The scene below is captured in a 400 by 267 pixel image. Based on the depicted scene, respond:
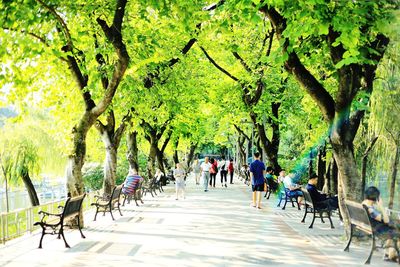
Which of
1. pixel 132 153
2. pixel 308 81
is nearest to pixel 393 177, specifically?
pixel 308 81

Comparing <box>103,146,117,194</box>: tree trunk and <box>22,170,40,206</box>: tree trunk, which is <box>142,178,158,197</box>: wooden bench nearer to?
<box>103,146,117,194</box>: tree trunk

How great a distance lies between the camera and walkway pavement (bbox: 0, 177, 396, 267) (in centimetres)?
979

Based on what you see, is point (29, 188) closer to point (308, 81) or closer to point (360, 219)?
point (308, 81)

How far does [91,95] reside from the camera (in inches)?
625

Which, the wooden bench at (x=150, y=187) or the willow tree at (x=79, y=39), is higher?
the willow tree at (x=79, y=39)

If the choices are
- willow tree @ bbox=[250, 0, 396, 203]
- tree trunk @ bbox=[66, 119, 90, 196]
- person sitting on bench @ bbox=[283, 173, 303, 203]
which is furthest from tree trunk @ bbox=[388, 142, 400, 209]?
tree trunk @ bbox=[66, 119, 90, 196]

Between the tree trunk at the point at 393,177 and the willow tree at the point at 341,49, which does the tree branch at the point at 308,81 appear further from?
the tree trunk at the point at 393,177

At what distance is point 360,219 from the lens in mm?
10484

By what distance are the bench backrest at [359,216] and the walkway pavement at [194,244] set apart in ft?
1.94

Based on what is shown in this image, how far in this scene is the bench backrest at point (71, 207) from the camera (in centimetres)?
1162

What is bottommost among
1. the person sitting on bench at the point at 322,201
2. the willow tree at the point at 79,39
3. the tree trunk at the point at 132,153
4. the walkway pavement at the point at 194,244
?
the walkway pavement at the point at 194,244

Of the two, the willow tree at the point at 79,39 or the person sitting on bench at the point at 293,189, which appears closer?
the willow tree at the point at 79,39

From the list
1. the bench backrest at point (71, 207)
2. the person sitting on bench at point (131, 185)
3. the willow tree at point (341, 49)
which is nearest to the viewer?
the willow tree at point (341, 49)

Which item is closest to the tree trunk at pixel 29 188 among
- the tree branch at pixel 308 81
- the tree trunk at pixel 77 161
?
the tree trunk at pixel 77 161
